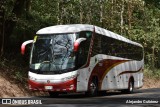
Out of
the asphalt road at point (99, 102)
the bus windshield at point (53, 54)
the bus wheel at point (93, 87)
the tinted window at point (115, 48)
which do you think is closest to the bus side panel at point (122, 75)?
the tinted window at point (115, 48)

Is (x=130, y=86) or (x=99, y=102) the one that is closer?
(x=99, y=102)

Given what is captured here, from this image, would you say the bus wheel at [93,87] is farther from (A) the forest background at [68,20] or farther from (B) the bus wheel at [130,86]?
(B) the bus wheel at [130,86]

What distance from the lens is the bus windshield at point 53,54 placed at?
61.7 feet

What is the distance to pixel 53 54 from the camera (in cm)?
1905

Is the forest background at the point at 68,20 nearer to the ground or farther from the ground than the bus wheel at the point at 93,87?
farther from the ground

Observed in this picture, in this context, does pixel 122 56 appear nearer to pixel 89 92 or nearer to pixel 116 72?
pixel 116 72

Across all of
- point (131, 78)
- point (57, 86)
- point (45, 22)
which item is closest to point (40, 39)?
point (57, 86)

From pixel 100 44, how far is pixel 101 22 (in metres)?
22.2

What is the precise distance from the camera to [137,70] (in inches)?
1154

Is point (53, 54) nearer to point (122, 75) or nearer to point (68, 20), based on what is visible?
point (122, 75)

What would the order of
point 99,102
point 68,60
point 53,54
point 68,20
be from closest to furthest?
point 99,102 < point 68,60 < point 53,54 < point 68,20

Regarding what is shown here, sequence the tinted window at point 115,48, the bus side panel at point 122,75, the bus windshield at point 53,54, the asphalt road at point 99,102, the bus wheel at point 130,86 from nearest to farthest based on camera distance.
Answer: the asphalt road at point 99,102
the bus windshield at point 53,54
the tinted window at point 115,48
the bus side panel at point 122,75
the bus wheel at point 130,86

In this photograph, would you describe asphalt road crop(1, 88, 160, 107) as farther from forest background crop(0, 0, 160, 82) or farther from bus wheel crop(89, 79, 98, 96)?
forest background crop(0, 0, 160, 82)

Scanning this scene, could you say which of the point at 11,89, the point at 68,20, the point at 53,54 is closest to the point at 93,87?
the point at 53,54
